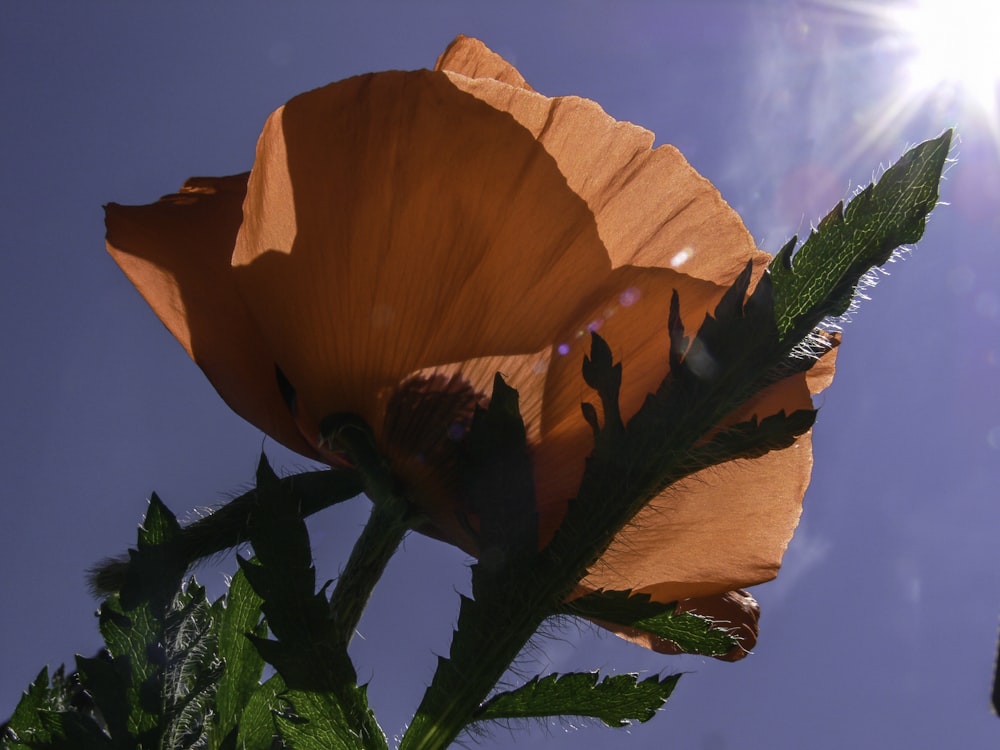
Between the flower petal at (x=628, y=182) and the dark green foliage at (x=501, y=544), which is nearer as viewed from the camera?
the dark green foliage at (x=501, y=544)

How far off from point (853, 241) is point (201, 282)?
2.08ft

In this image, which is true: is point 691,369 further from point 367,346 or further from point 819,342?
point 367,346

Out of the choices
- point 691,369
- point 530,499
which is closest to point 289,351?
point 530,499

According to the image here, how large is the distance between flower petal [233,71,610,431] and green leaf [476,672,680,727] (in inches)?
12.9

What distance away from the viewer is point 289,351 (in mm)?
920

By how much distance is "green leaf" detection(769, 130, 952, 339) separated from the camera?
69cm

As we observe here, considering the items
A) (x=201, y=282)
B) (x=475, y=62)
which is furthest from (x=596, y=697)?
(x=475, y=62)

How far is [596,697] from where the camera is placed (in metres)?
0.90

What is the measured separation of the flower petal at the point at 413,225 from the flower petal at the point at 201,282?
64 mm

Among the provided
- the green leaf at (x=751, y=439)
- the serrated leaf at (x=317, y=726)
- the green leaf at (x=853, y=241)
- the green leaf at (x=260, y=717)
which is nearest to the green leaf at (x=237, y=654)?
the green leaf at (x=260, y=717)

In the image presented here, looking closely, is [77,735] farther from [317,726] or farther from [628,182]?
[628,182]

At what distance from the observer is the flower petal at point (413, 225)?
0.83m

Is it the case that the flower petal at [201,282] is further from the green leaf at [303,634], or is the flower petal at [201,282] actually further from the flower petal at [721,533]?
the flower petal at [721,533]

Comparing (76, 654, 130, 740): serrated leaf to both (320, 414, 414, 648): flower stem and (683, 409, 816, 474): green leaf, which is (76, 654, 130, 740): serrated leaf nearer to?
(320, 414, 414, 648): flower stem
